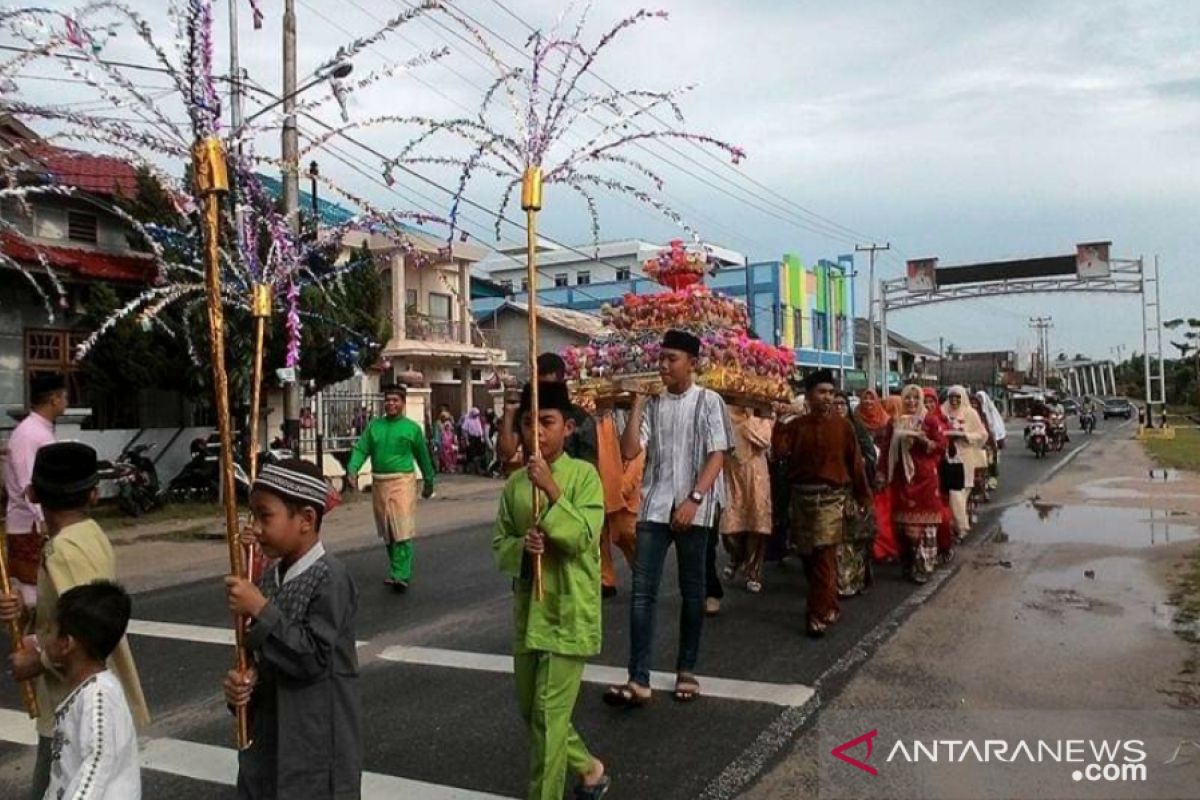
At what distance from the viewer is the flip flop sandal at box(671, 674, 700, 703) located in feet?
16.7

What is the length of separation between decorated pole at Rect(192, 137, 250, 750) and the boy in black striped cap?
0.06 meters

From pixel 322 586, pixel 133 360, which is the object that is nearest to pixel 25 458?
pixel 322 586

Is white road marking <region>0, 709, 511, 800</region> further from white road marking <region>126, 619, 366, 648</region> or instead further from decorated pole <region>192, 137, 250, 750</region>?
white road marking <region>126, 619, 366, 648</region>

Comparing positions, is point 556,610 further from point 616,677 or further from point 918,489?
point 918,489

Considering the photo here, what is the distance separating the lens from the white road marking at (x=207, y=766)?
4016 mm

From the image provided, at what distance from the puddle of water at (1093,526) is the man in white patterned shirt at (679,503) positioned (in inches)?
261

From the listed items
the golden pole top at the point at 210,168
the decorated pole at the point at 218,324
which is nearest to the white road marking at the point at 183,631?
the decorated pole at the point at 218,324

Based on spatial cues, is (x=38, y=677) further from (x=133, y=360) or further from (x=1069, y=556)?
(x=133, y=360)

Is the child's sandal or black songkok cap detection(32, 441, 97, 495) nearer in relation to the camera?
black songkok cap detection(32, 441, 97, 495)

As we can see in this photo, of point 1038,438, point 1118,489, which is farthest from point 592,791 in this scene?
point 1038,438

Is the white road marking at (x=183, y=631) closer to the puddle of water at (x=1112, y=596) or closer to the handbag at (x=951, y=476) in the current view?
the puddle of water at (x=1112, y=596)

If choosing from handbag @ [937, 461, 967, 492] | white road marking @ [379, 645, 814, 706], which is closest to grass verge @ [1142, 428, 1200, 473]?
handbag @ [937, 461, 967, 492]

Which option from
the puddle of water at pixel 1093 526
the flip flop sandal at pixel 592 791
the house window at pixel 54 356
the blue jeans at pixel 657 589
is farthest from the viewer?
the house window at pixel 54 356

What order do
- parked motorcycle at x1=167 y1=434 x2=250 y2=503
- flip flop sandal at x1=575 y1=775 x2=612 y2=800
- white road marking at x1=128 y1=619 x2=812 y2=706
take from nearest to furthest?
flip flop sandal at x1=575 y1=775 x2=612 y2=800 → white road marking at x1=128 y1=619 x2=812 y2=706 → parked motorcycle at x1=167 y1=434 x2=250 y2=503
